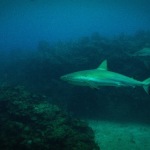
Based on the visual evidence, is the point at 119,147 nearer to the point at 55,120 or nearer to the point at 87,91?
the point at 55,120

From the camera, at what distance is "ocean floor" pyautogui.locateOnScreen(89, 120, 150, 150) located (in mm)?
8422

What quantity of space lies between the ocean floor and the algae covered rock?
1444mm

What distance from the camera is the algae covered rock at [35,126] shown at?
5961 millimetres

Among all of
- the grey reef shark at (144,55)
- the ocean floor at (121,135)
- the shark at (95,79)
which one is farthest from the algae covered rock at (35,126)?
the grey reef shark at (144,55)

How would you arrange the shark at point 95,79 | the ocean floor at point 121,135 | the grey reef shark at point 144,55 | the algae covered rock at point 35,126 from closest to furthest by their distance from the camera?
the algae covered rock at point 35,126 < the shark at point 95,79 < the ocean floor at point 121,135 < the grey reef shark at point 144,55

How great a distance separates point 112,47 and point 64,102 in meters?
6.05

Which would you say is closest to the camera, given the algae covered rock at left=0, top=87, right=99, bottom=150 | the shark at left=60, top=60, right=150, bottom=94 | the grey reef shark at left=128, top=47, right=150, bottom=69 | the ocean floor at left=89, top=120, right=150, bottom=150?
the algae covered rock at left=0, top=87, right=99, bottom=150

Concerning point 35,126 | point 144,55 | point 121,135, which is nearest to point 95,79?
point 35,126

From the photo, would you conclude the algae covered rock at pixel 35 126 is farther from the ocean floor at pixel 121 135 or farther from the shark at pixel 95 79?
the shark at pixel 95 79

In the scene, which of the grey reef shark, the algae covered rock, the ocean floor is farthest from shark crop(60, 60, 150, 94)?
the grey reef shark

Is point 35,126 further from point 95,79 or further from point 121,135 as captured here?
point 121,135

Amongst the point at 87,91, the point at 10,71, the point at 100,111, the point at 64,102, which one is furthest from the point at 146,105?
the point at 10,71

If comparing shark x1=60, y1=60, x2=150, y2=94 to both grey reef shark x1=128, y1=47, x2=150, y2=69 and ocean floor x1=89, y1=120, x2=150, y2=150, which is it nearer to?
ocean floor x1=89, y1=120, x2=150, y2=150

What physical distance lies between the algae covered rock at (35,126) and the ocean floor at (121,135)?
1.44 metres
